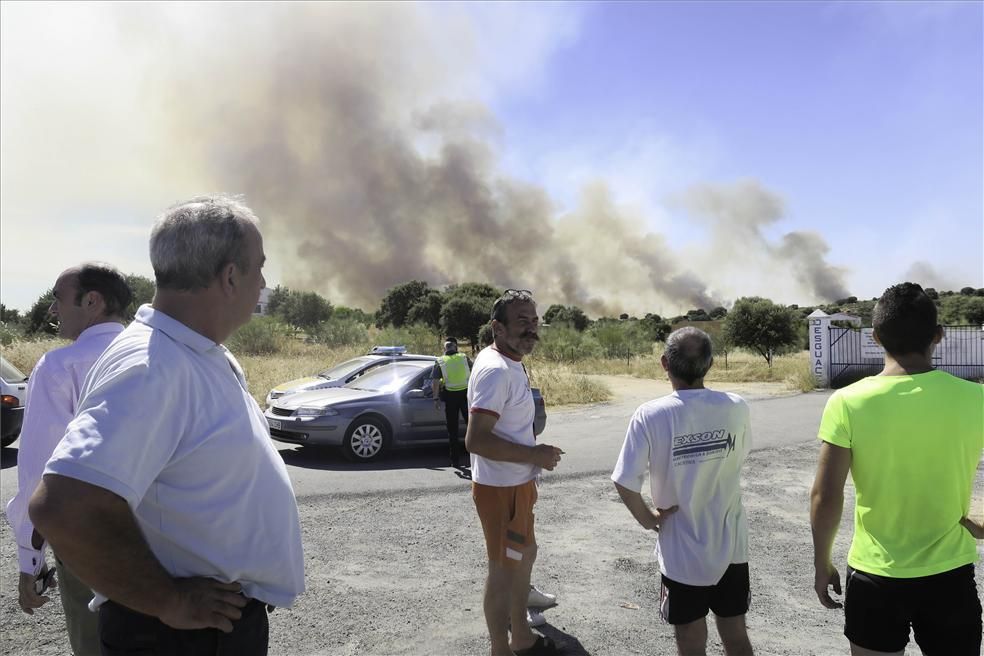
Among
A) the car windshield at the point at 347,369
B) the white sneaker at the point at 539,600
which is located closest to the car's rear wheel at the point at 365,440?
the car windshield at the point at 347,369

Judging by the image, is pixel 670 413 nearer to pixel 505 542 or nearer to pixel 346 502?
pixel 505 542

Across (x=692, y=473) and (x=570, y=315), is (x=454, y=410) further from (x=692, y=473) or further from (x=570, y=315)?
(x=570, y=315)

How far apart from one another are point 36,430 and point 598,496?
16.4ft

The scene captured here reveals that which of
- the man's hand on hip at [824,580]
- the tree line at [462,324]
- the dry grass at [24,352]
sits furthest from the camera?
the tree line at [462,324]

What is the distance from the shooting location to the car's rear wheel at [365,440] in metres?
8.14

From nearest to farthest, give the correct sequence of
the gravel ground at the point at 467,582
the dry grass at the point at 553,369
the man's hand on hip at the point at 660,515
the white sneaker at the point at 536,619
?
1. the man's hand on hip at the point at 660,515
2. the gravel ground at the point at 467,582
3. the white sneaker at the point at 536,619
4. the dry grass at the point at 553,369

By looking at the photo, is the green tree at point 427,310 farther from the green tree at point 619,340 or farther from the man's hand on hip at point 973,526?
the man's hand on hip at point 973,526

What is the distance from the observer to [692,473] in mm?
2402

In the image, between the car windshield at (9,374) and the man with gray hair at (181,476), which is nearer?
the man with gray hair at (181,476)

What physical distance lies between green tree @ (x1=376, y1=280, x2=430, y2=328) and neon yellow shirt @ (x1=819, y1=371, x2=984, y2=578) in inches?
2174

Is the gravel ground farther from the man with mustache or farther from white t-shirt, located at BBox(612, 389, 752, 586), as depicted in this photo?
white t-shirt, located at BBox(612, 389, 752, 586)

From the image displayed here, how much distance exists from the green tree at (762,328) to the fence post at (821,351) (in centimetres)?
1039

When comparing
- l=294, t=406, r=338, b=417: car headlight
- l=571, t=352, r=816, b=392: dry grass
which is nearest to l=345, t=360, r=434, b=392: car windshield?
l=294, t=406, r=338, b=417: car headlight

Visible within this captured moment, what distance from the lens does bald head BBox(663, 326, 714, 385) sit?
2.50 meters
